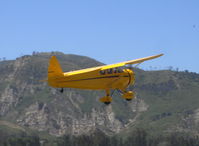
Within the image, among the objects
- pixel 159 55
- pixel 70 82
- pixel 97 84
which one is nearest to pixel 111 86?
pixel 97 84

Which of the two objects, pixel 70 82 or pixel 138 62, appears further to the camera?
pixel 138 62

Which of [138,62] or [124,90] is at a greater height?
[138,62]

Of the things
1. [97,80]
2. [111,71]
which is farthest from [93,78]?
[111,71]

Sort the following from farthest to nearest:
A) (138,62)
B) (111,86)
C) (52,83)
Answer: (138,62) < (111,86) < (52,83)

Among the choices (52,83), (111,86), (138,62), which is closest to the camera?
(52,83)

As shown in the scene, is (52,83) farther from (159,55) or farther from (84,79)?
(159,55)

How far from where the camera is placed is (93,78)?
51406 mm

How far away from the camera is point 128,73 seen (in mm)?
54688

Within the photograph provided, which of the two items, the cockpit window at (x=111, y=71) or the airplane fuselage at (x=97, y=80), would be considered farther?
the cockpit window at (x=111, y=71)

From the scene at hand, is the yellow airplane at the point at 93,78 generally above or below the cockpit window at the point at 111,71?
below

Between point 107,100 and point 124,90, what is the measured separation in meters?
2.36

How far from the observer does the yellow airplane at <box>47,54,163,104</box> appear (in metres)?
49.8

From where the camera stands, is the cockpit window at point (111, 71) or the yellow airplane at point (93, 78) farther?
the cockpit window at point (111, 71)

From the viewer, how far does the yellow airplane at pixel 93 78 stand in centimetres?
4984
